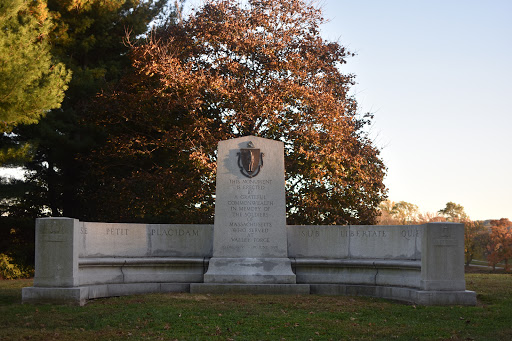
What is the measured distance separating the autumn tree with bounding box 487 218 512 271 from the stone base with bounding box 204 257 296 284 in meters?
26.1

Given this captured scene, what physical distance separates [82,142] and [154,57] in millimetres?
4346

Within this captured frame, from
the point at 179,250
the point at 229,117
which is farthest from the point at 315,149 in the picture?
the point at 179,250

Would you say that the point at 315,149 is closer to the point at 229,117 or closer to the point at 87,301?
the point at 229,117

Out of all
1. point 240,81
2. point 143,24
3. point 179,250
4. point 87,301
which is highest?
point 143,24

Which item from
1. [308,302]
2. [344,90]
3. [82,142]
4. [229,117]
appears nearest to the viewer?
[308,302]

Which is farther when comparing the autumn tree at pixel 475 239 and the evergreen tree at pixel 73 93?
the autumn tree at pixel 475 239

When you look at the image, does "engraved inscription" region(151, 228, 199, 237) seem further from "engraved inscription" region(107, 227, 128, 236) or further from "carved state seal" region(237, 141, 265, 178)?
"carved state seal" region(237, 141, 265, 178)

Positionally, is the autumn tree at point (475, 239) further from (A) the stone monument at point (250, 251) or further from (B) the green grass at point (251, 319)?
(B) the green grass at point (251, 319)

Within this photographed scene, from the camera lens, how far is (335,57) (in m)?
23.2

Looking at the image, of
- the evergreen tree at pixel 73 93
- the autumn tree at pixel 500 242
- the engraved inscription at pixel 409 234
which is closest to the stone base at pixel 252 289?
the engraved inscription at pixel 409 234

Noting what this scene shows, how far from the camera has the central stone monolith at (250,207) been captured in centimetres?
1298

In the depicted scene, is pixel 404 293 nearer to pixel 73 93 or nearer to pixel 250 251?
pixel 250 251

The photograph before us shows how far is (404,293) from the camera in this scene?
1146 centimetres

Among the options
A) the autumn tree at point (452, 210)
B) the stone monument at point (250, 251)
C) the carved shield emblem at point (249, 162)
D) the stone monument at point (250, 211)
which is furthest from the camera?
the autumn tree at point (452, 210)
